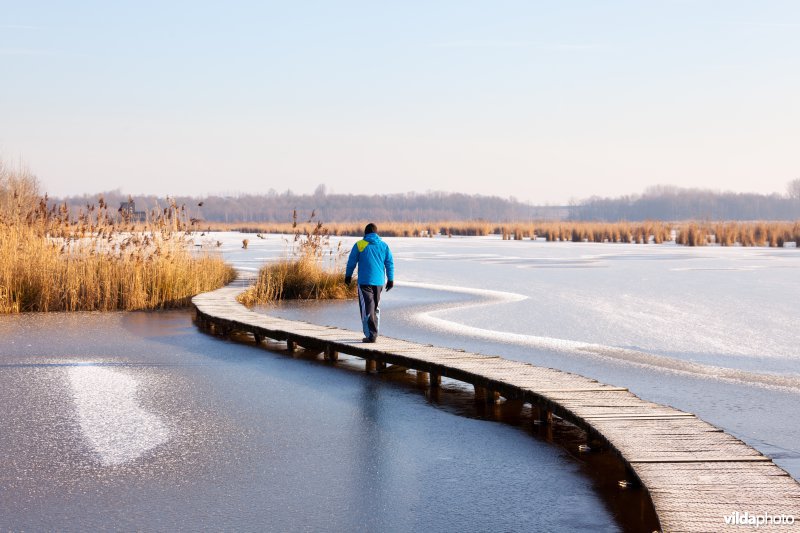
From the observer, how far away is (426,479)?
19.5ft

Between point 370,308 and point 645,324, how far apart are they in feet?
16.7

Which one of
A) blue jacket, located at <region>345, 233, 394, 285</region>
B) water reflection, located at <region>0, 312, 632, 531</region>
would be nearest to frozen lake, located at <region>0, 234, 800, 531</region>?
water reflection, located at <region>0, 312, 632, 531</region>

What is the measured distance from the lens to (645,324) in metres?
14.1

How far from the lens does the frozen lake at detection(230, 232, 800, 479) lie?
8.62 metres

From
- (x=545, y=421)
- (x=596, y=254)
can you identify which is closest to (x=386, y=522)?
(x=545, y=421)

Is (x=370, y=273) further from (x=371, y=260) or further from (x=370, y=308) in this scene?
(x=370, y=308)

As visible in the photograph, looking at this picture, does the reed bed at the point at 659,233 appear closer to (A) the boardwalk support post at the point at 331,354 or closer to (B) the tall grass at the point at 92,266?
(B) the tall grass at the point at 92,266

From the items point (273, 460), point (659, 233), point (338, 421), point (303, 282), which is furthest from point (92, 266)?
point (659, 233)

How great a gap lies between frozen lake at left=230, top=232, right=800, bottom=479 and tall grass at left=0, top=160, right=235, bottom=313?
2.50m

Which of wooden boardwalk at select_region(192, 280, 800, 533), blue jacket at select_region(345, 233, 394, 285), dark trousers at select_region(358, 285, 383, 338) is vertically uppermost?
blue jacket at select_region(345, 233, 394, 285)

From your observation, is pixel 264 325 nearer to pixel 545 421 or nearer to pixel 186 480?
pixel 545 421

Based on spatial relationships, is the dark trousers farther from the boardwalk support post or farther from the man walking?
the boardwalk support post

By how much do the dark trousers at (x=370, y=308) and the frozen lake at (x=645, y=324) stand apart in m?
1.45

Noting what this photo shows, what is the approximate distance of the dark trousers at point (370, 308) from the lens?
35.7 ft
